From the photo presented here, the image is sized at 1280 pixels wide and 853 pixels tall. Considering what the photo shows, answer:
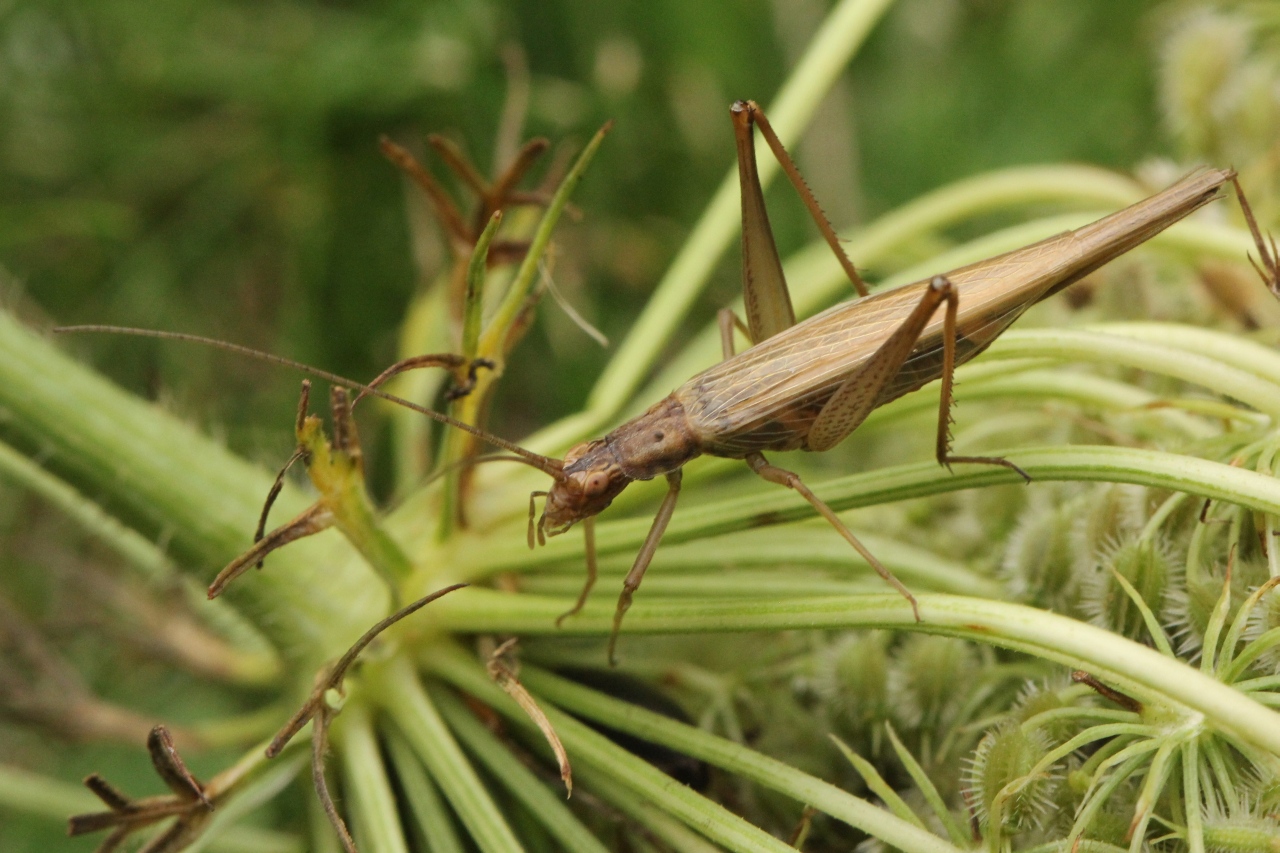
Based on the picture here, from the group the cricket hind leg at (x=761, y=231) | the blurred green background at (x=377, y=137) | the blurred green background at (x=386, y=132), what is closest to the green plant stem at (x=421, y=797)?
the cricket hind leg at (x=761, y=231)

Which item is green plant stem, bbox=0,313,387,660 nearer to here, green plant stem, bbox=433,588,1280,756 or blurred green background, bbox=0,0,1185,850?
green plant stem, bbox=433,588,1280,756

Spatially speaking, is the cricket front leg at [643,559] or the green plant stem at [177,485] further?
the green plant stem at [177,485]

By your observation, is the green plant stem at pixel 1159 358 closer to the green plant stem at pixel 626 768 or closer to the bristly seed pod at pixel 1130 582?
the bristly seed pod at pixel 1130 582

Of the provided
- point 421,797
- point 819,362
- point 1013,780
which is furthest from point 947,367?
point 421,797

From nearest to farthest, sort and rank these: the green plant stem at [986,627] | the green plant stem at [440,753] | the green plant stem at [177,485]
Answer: the green plant stem at [986,627] < the green plant stem at [440,753] < the green plant stem at [177,485]

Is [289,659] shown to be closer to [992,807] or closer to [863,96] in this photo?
[992,807]

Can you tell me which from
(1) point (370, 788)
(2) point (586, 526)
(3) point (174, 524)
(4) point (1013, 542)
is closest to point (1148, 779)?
(4) point (1013, 542)

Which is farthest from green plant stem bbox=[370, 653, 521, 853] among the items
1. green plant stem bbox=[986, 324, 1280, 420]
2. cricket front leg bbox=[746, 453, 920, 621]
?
green plant stem bbox=[986, 324, 1280, 420]
